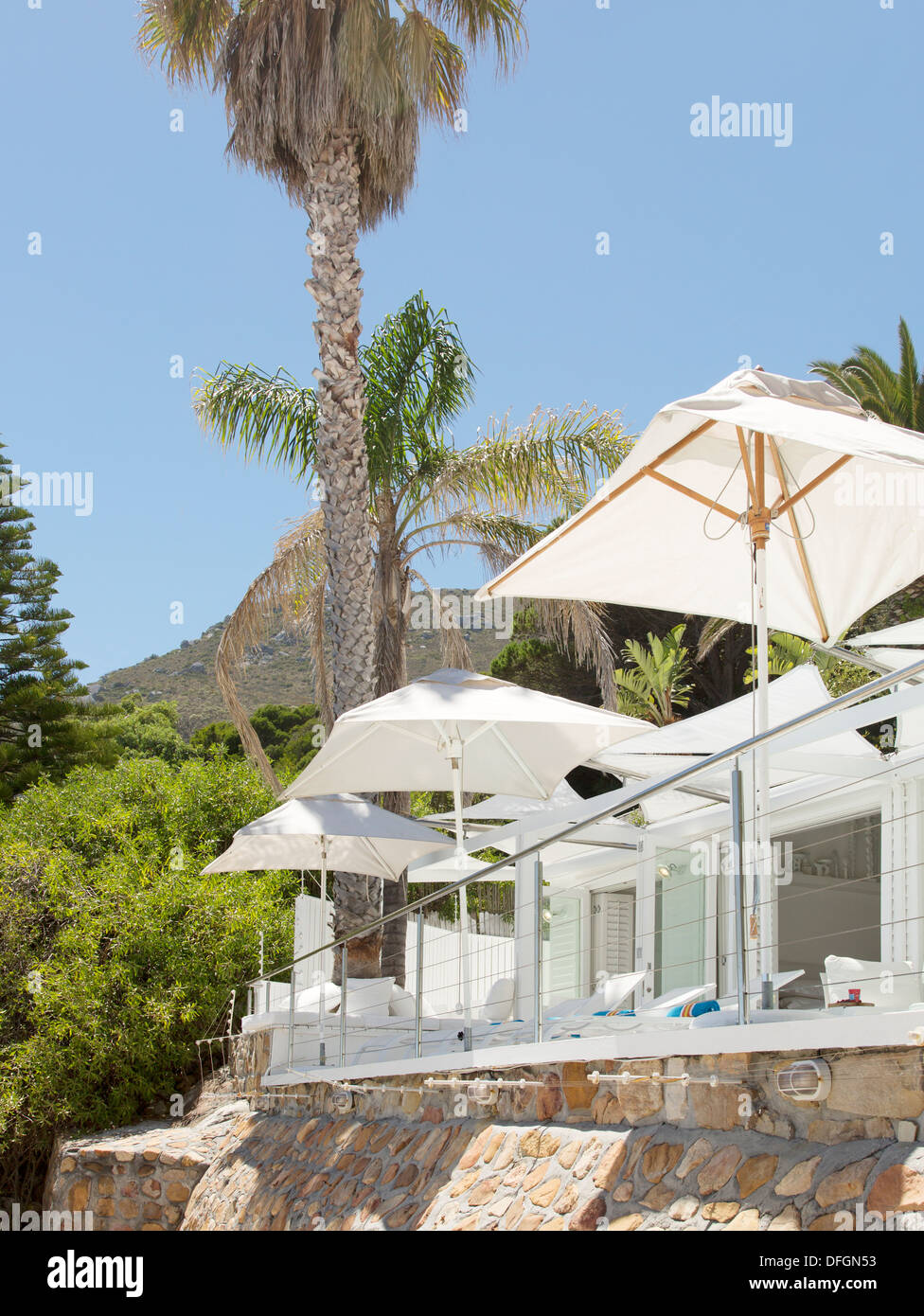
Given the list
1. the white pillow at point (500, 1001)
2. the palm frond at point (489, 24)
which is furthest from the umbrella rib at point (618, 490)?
the palm frond at point (489, 24)

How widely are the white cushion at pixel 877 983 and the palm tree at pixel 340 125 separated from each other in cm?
646

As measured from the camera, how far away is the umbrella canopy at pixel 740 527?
5344mm

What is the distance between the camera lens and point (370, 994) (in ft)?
34.2

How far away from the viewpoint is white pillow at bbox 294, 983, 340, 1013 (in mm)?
10180

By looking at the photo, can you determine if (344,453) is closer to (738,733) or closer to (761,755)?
(738,733)

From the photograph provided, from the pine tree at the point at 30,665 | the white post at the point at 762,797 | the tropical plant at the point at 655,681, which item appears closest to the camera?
the white post at the point at 762,797

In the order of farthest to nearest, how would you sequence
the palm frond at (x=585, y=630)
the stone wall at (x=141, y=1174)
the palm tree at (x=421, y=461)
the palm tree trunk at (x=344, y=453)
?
the palm frond at (x=585, y=630) → the palm tree at (x=421, y=461) → the palm tree trunk at (x=344, y=453) → the stone wall at (x=141, y=1174)

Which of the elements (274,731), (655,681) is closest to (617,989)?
(655,681)

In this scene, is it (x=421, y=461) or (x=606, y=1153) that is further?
(x=421, y=461)

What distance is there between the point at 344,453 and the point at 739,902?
912 cm

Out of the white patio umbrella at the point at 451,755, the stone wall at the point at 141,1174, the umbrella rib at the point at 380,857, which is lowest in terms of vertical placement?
the stone wall at the point at 141,1174

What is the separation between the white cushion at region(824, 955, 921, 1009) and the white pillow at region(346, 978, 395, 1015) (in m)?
4.81

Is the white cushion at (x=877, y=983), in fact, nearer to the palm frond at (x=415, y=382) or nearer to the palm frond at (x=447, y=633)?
the palm frond at (x=447, y=633)

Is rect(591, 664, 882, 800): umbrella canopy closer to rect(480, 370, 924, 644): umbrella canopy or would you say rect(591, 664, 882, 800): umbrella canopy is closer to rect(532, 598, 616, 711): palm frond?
rect(480, 370, 924, 644): umbrella canopy
